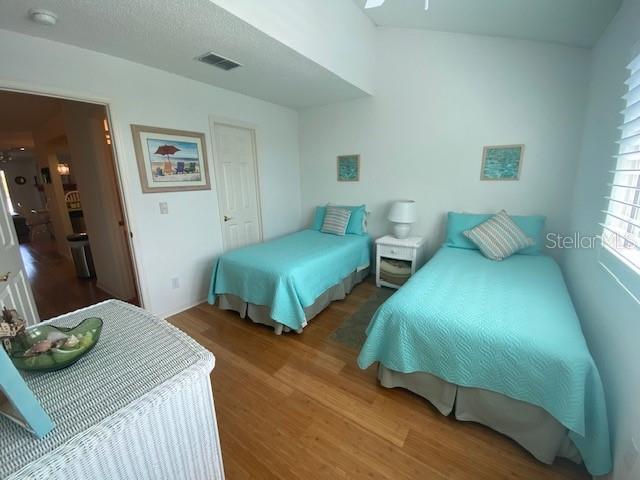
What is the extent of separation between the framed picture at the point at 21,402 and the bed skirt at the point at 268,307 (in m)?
1.83

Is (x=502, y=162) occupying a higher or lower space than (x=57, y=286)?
higher

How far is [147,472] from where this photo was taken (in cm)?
75

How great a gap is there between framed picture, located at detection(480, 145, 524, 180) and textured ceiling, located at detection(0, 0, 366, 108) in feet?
5.84

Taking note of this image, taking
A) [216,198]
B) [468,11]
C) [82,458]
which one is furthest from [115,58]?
[468,11]

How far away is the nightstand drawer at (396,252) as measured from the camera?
10.2 ft

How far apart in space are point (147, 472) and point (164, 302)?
2.29 metres

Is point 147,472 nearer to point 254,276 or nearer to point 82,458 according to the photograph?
point 82,458

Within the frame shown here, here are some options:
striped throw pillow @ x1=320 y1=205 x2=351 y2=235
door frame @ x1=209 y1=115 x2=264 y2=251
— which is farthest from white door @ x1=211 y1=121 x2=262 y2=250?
striped throw pillow @ x1=320 y1=205 x2=351 y2=235

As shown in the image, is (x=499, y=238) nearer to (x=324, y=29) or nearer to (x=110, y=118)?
(x=324, y=29)

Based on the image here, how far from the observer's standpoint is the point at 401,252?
3.17 metres

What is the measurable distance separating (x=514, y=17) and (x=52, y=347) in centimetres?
355

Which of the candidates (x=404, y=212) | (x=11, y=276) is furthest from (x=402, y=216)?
(x=11, y=276)

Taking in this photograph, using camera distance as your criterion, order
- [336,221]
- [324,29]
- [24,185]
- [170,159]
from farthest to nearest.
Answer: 1. [24,185]
2. [336,221]
3. [170,159]
4. [324,29]

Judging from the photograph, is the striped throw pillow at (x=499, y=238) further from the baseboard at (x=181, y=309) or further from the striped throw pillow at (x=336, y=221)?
the baseboard at (x=181, y=309)
